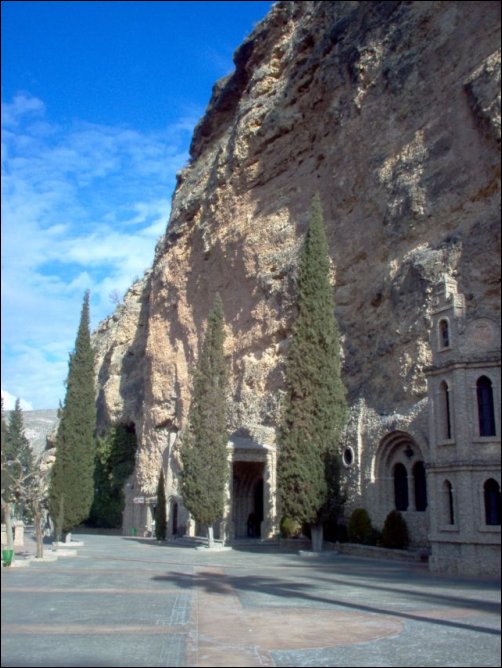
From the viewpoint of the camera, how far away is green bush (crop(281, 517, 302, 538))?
2870 cm

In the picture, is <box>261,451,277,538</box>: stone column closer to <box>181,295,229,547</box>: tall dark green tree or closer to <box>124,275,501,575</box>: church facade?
<box>181,295,229,547</box>: tall dark green tree

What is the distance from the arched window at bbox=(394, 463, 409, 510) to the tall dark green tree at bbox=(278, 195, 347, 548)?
225cm

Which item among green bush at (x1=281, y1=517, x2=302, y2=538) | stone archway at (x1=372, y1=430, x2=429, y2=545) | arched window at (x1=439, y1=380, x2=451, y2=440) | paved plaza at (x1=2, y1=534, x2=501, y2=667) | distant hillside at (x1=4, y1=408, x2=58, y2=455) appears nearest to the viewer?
paved plaza at (x1=2, y1=534, x2=501, y2=667)

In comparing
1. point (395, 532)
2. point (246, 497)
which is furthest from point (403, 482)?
point (246, 497)

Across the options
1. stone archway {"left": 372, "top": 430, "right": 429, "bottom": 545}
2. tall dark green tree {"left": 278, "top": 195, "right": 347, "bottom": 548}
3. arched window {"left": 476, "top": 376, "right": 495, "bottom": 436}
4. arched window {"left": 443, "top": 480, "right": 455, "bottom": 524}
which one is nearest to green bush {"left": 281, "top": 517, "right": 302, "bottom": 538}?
tall dark green tree {"left": 278, "top": 195, "right": 347, "bottom": 548}

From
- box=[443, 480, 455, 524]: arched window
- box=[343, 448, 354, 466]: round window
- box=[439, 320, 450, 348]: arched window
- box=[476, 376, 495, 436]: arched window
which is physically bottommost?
box=[443, 480, 455, 524]: arched window

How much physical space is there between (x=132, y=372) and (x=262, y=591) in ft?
139

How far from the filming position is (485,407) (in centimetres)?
1995

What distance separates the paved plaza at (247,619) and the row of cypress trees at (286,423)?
273 inches

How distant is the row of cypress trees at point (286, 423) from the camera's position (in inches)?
1056

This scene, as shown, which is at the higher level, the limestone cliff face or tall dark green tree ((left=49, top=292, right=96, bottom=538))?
the limestone cliff face

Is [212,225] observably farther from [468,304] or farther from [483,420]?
[483,420]

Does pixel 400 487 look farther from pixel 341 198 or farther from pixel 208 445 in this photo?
pixel 341 198

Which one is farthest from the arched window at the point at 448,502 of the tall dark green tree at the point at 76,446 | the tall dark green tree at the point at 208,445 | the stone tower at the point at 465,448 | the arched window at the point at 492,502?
the tall dark green tree at the point at 76,446
